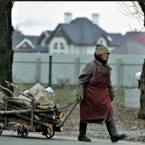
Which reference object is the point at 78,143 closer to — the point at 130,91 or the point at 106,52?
the point at 106,52

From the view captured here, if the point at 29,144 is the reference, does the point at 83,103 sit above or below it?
above

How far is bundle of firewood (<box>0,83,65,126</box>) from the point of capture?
11062 millimetres

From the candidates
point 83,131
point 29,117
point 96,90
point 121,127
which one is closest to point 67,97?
point 121,127

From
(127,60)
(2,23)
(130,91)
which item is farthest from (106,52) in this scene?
(127,60)

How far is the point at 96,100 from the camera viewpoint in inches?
415

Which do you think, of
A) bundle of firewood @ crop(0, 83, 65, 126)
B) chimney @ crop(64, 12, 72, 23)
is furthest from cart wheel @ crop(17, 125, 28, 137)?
chimney @ crop(64, 12, 72, 23)

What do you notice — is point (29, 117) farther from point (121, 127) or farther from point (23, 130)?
point (121, 127)

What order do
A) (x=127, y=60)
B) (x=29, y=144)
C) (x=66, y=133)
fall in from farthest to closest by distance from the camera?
(x=127, y=60), (x=66, y=133), (x=29, y=144)

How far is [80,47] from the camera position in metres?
78.2

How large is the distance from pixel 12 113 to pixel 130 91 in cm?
849

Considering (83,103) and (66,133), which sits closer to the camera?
(83,103)

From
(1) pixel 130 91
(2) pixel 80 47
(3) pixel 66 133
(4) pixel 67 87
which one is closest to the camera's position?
(3) pixel 66 133

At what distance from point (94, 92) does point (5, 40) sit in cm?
535

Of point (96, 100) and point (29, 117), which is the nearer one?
point (96, 100)
